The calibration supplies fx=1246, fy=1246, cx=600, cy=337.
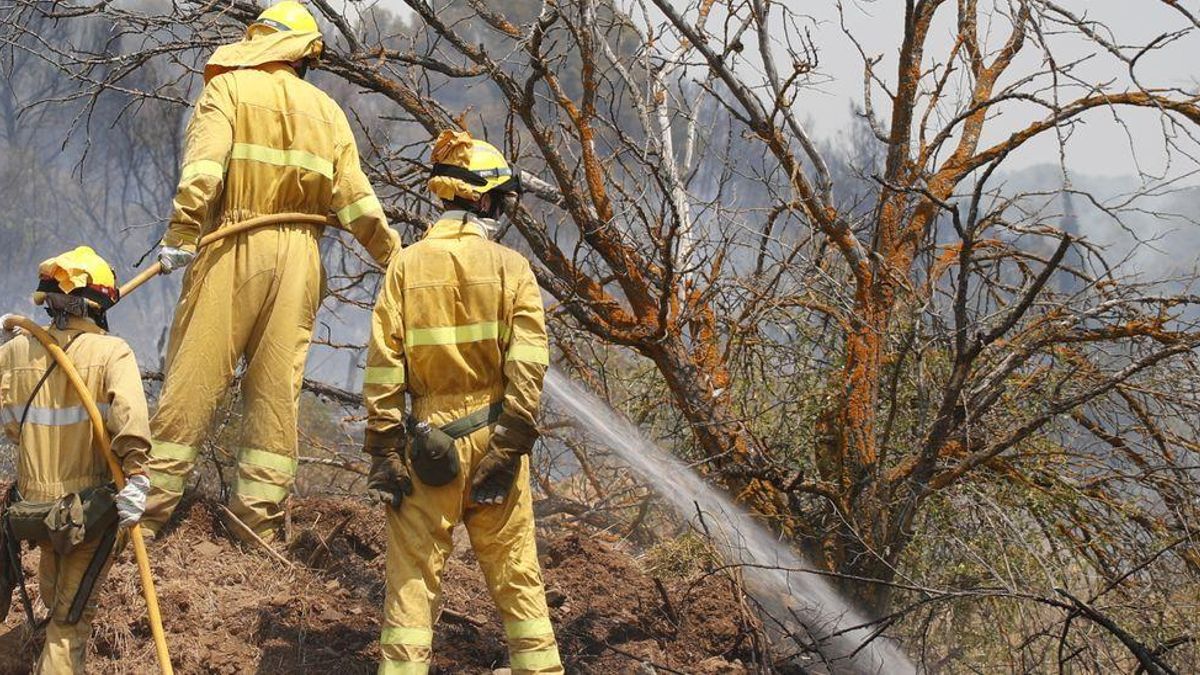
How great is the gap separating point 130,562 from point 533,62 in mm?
2733

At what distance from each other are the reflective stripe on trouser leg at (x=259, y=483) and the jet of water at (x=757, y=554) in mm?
1518

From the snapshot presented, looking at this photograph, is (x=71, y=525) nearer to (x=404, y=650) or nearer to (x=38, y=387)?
(x=38, y=387)

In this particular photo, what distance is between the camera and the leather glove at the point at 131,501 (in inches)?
158

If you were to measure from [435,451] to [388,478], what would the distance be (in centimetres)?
19

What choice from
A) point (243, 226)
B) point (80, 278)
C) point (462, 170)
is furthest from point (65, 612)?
point (462, 170)

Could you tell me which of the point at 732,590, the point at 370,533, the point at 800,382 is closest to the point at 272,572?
the point at 370,533

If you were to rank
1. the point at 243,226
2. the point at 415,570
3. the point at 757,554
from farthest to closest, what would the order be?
1. the point at 757,554
2. the point at 243,226
3. the point at 415,570

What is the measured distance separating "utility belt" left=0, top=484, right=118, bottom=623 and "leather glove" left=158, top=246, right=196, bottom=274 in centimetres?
80

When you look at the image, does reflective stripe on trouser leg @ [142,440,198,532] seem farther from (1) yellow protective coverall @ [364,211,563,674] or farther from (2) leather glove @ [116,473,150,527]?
(1) yellow protective coverall @ [364,211,563,674]

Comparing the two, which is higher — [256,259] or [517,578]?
[256,259]

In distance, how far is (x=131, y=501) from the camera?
402 cm

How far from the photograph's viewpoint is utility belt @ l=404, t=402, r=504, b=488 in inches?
155

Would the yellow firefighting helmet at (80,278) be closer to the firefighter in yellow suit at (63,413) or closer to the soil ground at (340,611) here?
the firefighter in yellow suit at (63,413)

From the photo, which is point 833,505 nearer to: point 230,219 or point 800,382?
point 800,382
